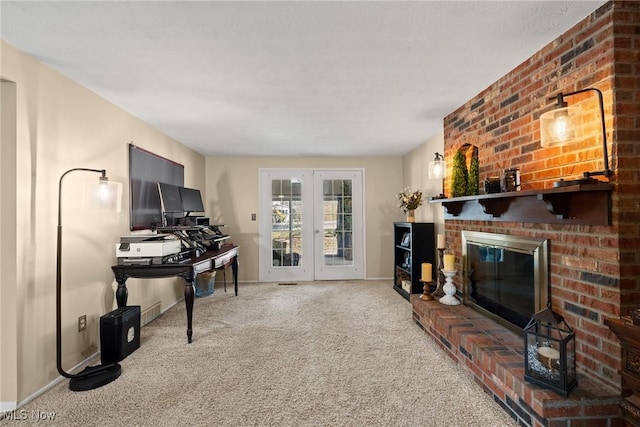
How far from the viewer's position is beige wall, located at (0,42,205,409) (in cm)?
195

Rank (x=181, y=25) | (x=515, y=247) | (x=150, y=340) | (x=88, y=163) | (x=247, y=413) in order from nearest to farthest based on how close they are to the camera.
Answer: (x=181, y=25), (x=247, y=413), (x=515, y=247), (x=88, y=163), (x=150, y=340)

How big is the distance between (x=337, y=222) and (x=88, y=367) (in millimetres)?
3985

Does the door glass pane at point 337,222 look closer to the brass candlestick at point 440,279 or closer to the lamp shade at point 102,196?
the brass candlestick at point 440,279

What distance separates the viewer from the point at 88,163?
2588mm

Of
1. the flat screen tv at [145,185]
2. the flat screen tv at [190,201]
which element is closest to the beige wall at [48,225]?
the flat screen tv at [145,185]

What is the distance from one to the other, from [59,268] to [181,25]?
173 cm

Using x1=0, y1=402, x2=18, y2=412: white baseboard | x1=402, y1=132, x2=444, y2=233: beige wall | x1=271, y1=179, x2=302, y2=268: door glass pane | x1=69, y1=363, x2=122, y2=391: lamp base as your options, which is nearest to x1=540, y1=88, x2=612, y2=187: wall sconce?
x1=402, y1=132, x2=444, y2=233: beige wall

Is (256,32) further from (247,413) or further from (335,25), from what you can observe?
(247,413)

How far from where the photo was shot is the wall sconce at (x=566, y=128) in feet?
5.29

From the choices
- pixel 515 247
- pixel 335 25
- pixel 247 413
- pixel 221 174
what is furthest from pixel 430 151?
pixel 247 413

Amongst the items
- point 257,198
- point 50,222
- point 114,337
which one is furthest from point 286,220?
point 50,222

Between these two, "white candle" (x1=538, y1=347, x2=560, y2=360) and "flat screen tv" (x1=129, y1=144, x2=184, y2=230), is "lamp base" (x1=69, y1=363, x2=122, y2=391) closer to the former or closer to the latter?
"flat screen tv" (x1=129, y1=144, x2=184, y2=230)

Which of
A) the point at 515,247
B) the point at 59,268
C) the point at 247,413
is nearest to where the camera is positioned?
the point at 247,413

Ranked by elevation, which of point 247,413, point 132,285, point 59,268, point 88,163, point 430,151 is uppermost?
point 430,151
